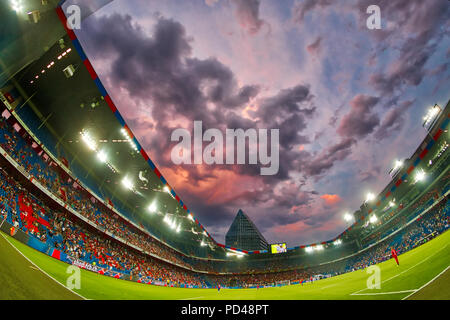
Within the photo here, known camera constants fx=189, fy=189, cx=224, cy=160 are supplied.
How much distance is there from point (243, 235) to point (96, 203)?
150 metres

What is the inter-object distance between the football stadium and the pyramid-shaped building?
12096 centimetres

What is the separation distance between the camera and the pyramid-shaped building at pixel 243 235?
161125 mm

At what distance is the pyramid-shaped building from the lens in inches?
6344

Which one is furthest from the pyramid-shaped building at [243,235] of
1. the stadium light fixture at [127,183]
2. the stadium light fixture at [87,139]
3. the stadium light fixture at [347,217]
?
the stadium light fixture at [87,139]

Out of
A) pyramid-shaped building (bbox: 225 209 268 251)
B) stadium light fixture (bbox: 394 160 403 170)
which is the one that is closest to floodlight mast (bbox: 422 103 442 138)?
stadium light fixture (bbox: 394 160 403 170)

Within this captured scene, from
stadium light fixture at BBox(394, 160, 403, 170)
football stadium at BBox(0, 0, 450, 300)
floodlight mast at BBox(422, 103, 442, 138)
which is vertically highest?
floodlight mast at BBox(422, 103, 442, 138)

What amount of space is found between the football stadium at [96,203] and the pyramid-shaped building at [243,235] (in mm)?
120964

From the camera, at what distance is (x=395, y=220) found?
46500 millimetres

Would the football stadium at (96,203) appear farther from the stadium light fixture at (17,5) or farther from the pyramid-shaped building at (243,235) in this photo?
the pyramid-shaped building at (243,235)

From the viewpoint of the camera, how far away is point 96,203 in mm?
28422

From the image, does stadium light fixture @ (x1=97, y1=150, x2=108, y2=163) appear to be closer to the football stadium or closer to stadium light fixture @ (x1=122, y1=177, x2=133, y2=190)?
the football stadium

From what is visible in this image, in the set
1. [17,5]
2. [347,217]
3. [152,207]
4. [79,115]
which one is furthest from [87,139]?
[347,217]

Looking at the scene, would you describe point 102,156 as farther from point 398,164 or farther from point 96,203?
point 398,164
